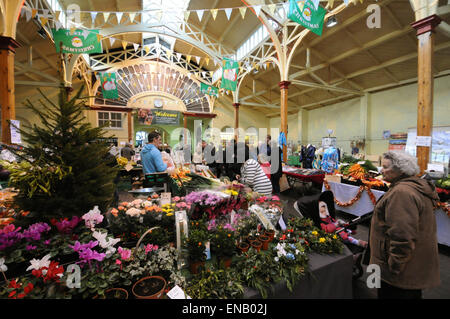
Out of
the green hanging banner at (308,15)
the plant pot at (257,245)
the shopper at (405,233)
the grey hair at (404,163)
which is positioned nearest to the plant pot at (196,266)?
the plant pot at (257,245)

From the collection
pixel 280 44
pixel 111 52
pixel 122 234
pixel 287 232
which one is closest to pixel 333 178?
pixel 287 232

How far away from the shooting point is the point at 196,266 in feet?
4.32

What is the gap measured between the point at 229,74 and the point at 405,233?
8133mm

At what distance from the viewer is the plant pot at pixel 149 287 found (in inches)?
41.3

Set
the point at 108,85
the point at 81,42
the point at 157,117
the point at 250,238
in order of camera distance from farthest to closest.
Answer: the point at 157,117
the point at 108,85
the point at 81,42
the point at 250,238

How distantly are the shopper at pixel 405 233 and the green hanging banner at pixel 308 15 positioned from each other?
4104 mm

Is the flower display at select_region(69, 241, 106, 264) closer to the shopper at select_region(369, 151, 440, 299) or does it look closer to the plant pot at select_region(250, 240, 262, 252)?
the plant pot at select_region(250, 240, 262, 252)

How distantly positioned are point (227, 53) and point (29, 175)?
12.4 meters

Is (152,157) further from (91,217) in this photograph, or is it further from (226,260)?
(226,260)

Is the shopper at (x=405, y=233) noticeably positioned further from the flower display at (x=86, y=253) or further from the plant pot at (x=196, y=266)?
the flower display at (x=86, y=253)

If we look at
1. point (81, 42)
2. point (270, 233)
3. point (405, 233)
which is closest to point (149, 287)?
point (270, 233)

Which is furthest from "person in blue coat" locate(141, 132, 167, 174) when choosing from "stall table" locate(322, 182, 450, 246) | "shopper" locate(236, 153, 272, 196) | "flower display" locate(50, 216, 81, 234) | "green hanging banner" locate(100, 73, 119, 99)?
"green hanging banner" locate(100, 73, 119, 99)

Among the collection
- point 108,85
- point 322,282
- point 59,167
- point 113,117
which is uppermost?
point 108,85
